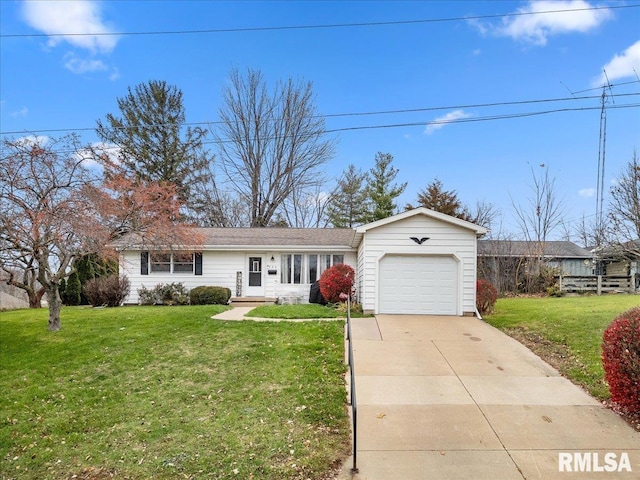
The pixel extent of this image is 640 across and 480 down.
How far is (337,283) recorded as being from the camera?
43.0ft

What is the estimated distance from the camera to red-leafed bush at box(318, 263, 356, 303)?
13133 mm

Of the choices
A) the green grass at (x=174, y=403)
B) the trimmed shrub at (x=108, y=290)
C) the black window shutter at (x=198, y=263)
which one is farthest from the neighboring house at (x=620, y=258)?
the trimmed shrub at (x=108, y=290)

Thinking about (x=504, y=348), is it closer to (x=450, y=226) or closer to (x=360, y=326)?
(x=360, y=326)

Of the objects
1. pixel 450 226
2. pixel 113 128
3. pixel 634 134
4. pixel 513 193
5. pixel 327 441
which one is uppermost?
pixel 113 128

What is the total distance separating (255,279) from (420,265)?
305 inches

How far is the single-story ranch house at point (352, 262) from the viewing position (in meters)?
11.5

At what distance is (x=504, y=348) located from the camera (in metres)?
7.82

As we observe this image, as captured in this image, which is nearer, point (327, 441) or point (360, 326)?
point (327, 441)

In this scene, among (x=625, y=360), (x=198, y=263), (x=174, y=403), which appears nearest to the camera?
(x=625, y=360)

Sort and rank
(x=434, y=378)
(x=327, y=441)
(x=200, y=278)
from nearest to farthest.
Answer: (x=327, y=441)
(x=434, y=378)
(x=200, y=278)

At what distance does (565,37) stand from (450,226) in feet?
22.7

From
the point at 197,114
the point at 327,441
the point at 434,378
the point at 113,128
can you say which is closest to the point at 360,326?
the point at 434,378

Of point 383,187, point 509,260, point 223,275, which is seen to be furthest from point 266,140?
point 509,260

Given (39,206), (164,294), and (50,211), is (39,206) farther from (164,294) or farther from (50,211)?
(164,294)
